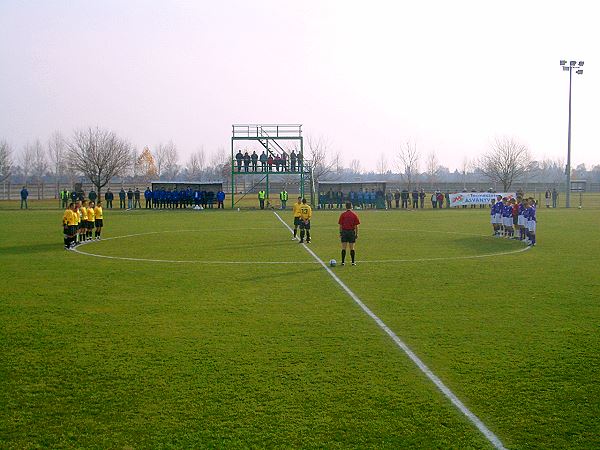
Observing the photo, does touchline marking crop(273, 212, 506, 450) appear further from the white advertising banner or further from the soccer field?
the white advertising banner

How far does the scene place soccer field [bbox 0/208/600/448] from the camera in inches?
260

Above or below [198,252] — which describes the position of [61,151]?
above

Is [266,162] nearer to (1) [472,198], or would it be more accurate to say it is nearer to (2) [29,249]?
(1) [472,198]

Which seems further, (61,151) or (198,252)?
(61,151)

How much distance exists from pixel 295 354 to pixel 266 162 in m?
46.9

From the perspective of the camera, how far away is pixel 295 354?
9305mm

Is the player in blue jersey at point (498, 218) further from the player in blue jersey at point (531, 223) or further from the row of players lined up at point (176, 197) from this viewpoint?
the row of players lined up at point (176, 197)

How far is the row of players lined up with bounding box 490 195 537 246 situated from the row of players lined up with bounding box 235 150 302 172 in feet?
91.8

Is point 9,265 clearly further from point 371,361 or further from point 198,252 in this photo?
point 371,361

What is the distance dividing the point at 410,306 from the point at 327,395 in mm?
5522

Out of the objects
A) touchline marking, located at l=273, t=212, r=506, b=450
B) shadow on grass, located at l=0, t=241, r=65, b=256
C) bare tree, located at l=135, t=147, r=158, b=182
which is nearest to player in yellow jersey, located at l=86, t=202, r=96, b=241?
shadow on grass, located at l=0, t=241, r=65, b=256

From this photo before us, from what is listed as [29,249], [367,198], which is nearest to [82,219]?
[29,249]

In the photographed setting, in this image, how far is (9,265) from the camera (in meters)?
19.0

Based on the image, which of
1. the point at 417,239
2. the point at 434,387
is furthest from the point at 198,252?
the point at 434,387
